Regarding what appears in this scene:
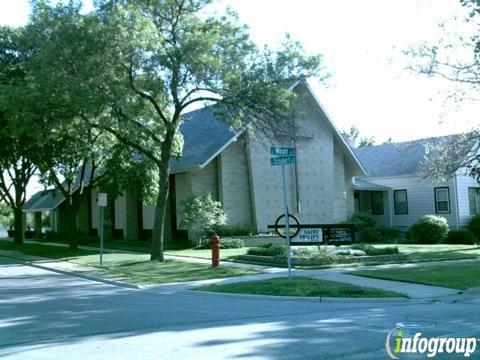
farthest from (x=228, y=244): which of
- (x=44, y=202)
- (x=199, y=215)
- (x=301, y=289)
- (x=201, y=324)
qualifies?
(x=44, y=202)

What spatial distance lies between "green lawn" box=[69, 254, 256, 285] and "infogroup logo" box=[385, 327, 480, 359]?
9340mm

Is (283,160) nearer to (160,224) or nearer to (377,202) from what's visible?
(160,224)

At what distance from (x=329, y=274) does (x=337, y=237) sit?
336cm

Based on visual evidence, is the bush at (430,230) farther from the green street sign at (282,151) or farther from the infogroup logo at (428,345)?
the infogroup logo at (428,345)

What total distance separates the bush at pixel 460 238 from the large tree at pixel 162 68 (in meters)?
16.2

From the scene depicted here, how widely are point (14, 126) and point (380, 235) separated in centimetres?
2114

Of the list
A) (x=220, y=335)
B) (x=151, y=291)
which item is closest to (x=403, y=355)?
(x=220, y=335)

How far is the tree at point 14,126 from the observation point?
21.0 m

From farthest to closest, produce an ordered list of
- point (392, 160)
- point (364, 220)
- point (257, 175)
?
point (392, 160) → point (364, 220) → point (257, 175)

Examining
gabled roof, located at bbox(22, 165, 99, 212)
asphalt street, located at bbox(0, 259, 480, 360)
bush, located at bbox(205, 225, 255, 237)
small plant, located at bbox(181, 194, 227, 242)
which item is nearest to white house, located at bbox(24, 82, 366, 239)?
bush, located at bbox(205, 225, 255, 237)

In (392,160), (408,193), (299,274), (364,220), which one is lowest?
(299,274)

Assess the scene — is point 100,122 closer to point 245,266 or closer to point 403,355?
point 245,266

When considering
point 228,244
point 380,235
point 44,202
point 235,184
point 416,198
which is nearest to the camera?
point 228,244

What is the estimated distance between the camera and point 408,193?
3759 cm
